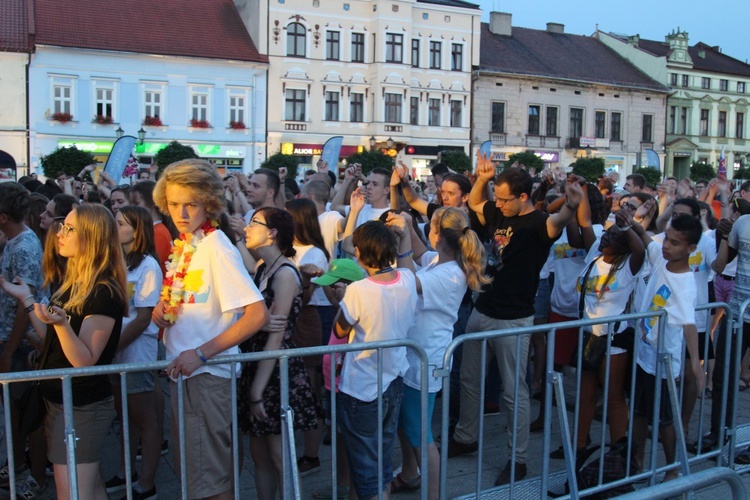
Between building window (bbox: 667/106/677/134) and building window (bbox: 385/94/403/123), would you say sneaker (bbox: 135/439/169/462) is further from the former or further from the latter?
building window (bbox: 667/106/677/134)

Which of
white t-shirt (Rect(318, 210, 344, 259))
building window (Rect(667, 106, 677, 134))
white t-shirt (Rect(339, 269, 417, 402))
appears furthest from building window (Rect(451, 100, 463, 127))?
white t-shirt (Rect(339, 269, 417, 402))

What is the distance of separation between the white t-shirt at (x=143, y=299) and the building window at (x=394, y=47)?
33762mm

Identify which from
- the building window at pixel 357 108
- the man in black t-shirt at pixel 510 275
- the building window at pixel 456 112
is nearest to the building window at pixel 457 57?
the building window at pixel 456 112

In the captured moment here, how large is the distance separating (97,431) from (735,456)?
445 cm

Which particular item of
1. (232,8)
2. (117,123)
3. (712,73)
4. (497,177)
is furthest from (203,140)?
(712,73)

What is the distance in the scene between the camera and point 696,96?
4806 centimetres

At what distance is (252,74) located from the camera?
34750 mm

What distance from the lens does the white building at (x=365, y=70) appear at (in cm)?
3538

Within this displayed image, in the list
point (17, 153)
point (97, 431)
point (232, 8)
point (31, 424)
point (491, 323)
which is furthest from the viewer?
point (232, 8)

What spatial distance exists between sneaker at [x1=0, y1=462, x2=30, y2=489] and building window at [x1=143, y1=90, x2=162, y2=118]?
30160 millimetres

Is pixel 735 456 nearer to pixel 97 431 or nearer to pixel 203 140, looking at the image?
pixel 97 431

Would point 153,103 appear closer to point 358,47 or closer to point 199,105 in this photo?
point 199,105

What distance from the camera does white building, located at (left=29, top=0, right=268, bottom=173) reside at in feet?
102

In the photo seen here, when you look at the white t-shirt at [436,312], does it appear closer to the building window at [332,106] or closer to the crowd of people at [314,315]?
the crowd of people at [314,315]
